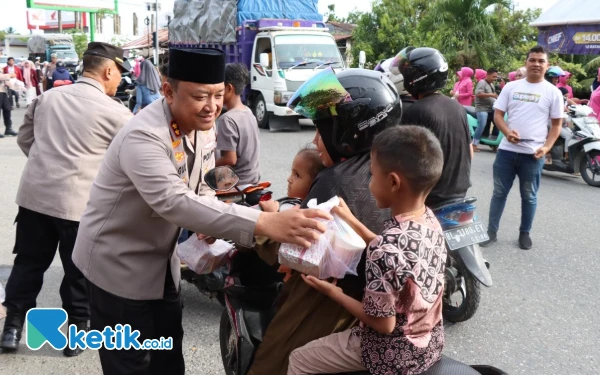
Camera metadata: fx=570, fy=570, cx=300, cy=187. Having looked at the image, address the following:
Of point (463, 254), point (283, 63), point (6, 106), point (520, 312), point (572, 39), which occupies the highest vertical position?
point (572, 39)

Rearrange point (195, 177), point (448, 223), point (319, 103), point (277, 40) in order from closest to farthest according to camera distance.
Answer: point (319, 103) < point (195, 177) < point (448, 223) < point (277, 40)

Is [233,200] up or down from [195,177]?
down

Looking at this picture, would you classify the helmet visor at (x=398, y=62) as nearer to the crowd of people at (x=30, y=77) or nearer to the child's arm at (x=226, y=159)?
the child's arm at (x=226, y=159)

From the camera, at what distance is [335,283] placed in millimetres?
1950

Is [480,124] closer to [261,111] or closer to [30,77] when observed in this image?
[261,111]

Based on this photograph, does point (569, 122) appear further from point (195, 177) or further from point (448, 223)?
point (195, 177)

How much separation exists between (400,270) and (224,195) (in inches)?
55.3

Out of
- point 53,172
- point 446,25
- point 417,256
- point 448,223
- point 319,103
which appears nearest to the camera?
point 417,256

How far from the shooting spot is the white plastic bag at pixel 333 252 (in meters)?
1.75

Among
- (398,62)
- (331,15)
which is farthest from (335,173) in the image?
(331,15)

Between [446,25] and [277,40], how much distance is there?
6.36m

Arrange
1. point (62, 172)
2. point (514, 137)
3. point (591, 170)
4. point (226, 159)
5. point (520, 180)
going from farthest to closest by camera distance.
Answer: point (591, 170) < point (520, 180) < point (514, 137) < point (226, 159) < point (62, 172)

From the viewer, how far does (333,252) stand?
1.77 meters

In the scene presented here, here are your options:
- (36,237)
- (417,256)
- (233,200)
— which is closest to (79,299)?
(36,237)
